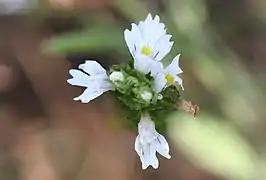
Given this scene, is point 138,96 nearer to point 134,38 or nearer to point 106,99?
point 134,38

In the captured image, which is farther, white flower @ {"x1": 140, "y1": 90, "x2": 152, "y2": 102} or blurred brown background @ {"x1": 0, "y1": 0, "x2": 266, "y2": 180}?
blurred brown background @ {"x1": 0, "y1": 0, "x2": 266, "y2": 180}

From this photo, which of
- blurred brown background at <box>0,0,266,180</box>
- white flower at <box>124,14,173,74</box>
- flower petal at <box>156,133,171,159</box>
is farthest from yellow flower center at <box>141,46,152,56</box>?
blurred brown background at <box>0,0,266,180</box>

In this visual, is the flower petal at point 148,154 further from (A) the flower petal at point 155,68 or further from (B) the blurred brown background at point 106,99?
(B) the blurred brown background at point 106,99

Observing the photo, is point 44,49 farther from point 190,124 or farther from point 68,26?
point 190,124

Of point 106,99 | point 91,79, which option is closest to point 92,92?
point 91,79

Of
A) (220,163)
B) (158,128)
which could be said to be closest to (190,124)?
(220,163)

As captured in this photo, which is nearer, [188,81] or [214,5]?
[188,81]

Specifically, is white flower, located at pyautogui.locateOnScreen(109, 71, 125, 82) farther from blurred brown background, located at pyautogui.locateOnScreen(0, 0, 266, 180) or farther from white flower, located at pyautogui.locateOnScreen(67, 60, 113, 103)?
blurred brown background, located at pyautogui.locateOnScreen(0, 0, 266, 180)
